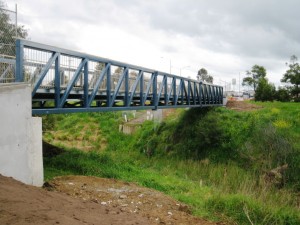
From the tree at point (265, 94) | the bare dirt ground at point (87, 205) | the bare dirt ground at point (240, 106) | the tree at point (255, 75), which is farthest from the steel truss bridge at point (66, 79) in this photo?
the tree at point (255, 75)

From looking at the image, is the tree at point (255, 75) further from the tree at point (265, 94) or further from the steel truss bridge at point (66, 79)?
the steel truss bridge at point (66, 79)

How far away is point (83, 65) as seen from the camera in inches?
517

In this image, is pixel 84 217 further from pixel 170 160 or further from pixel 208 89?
pixel 208 89

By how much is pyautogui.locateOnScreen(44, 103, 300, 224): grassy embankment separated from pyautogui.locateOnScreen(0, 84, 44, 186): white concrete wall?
257 centimetres

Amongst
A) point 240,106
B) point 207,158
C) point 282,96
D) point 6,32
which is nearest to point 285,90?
point 282,96

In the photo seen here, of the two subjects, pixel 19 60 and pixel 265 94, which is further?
pixel 265 94

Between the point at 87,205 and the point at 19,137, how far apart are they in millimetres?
2557

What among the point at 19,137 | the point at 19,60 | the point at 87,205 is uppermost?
the point at 19,60

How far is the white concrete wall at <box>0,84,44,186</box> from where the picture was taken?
8.59 metres

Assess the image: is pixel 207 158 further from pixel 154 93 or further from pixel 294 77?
pixel 294 77

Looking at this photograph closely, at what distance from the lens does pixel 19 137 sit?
910 cm

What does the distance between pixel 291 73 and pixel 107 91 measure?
38.9 metres

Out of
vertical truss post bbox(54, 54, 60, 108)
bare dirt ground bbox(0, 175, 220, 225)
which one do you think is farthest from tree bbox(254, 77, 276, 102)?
vertical truss post bbox(54, 54, 60, 108)

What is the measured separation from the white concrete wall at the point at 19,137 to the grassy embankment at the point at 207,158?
8.42ft
